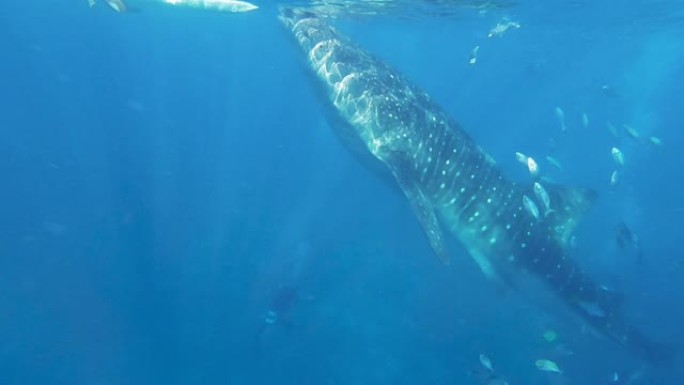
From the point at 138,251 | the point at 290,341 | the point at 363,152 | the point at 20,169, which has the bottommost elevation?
the point at 20,169

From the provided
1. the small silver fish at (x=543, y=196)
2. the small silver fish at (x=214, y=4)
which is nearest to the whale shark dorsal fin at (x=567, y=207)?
the small silver fish at (x=543, y=196)

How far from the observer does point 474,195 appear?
930 cm

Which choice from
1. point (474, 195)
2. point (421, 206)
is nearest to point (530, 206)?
point (474, 195)

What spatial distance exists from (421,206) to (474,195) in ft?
4.31

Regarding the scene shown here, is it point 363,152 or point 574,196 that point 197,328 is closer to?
point 363,152

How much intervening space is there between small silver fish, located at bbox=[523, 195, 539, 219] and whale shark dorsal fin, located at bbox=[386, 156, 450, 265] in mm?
1606

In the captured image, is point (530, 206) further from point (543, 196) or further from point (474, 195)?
point (474, 195)

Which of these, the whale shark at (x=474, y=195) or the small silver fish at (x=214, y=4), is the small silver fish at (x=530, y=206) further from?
the small silver fish at (x=214, y=4)

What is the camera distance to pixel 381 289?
15.0m

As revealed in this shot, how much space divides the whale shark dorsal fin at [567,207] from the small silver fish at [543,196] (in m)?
0.13

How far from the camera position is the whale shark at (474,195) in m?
9.08

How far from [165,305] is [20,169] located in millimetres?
12100

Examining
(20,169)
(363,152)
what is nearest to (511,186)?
(363,152)

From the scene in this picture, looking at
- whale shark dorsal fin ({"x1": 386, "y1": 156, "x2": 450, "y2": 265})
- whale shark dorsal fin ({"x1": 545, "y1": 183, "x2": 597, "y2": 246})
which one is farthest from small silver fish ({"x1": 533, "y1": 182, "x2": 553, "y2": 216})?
Result: whale shark dorsal fin ({"x1": 386, "y1": 156, "x2": 450, "y2": 265})
